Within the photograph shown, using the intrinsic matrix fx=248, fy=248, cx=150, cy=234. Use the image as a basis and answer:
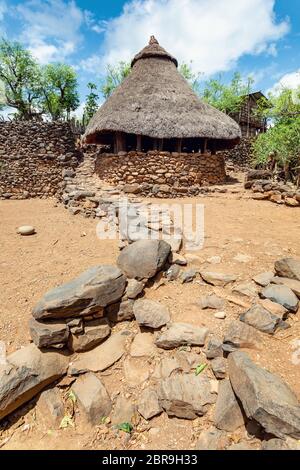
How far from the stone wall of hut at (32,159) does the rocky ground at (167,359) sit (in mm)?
7923

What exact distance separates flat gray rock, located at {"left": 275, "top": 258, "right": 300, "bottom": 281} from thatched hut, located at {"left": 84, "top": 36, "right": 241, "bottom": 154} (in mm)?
7225

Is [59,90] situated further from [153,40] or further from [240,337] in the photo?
[240,337]

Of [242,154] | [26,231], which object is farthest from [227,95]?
[26,231]

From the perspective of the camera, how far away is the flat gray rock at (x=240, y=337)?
2.47 m

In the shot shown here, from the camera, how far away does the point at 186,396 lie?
2.23 metres

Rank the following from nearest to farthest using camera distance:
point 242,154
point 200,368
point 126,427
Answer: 1. point 126,427
2. point 200,368
3. point 242,154

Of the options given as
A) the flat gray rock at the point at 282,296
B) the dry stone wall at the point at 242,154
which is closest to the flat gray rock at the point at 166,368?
the flat gray rock at the point at 282,296

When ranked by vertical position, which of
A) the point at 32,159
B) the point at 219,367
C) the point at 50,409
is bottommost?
the point at 50,409

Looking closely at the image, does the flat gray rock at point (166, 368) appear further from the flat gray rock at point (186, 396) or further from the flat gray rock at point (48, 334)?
the flat gray rock at point (48, 334)

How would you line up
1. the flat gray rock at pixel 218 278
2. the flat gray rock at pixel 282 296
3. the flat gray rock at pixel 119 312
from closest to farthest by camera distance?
the flat gray rock at pixel 282 296 → the flat gray rock at pixel 119 312 → the flat gray rock at pixel 218 278

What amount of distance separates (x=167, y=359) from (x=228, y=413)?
0.74 metres
